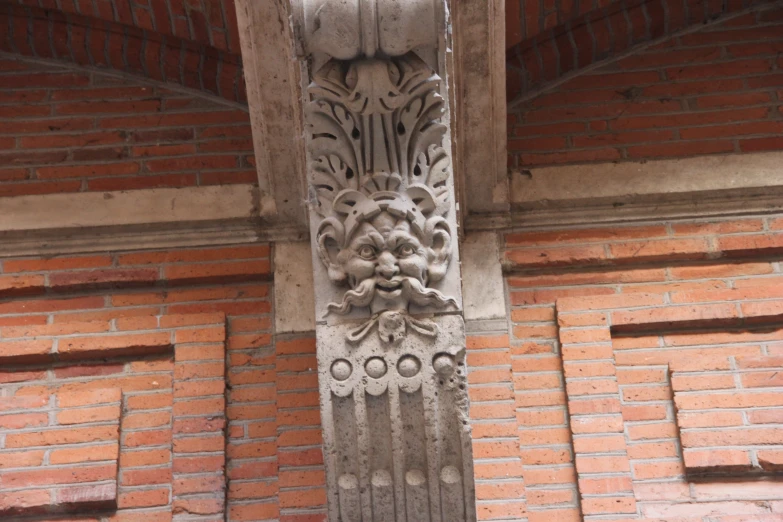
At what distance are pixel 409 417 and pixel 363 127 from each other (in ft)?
2.67

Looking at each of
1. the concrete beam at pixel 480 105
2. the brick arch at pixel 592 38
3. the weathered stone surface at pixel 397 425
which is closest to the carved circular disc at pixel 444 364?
the weathered stone surface at pixel 397 425

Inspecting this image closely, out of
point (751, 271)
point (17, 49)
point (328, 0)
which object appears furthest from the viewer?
point (17, 49)

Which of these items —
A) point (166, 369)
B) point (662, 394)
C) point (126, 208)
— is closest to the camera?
point (662, 394)

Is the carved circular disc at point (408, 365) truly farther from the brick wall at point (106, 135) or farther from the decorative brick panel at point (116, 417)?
the brick wall at point (106, 135)

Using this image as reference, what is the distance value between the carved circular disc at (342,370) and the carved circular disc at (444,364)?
0.76 feet

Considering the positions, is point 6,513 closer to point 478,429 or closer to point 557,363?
point 478,429

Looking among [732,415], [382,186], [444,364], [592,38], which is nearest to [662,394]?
[732,415]

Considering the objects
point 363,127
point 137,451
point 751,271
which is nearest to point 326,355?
point 363,127

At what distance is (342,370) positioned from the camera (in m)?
3.66

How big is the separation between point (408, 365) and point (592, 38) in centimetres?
168

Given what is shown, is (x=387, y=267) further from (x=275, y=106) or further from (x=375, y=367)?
(x=275, y=106)

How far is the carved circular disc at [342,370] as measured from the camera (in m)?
3.66

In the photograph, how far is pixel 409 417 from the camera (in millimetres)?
3672

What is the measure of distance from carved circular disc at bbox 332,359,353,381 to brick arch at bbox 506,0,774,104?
1.49m
